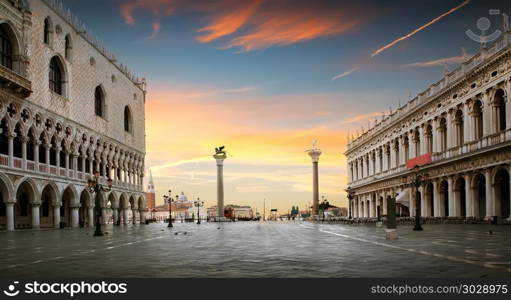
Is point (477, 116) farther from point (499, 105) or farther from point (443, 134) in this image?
point (443, 134)

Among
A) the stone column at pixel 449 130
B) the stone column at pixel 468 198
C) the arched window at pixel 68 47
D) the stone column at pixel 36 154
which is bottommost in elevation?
the stone column at pixel 468 198

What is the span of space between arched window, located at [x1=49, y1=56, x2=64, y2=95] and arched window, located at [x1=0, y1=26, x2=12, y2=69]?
7406 millimetres

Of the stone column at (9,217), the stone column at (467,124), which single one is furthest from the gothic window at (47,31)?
the stone column at (467,124)

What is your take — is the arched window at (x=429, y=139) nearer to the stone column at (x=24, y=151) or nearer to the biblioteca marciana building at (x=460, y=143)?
the biblioteca marciana building at (x=460, y=143)

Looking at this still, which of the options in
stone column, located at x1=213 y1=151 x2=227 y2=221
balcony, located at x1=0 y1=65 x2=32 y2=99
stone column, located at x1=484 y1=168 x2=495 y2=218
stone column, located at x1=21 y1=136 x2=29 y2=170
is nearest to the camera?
balcony, located at x1=0 y1=65 x2=32 y2=99

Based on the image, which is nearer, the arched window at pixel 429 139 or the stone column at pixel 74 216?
the stone column at pixel 74 216

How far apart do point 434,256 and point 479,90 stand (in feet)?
110

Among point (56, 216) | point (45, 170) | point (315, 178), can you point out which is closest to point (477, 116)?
point (45, 170)

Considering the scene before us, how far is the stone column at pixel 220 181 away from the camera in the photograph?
97.2 metres

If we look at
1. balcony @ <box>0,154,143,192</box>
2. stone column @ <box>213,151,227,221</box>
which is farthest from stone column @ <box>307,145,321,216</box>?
balcony @ <box>0,154,143,192</box>

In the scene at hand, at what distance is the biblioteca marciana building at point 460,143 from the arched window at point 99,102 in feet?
114

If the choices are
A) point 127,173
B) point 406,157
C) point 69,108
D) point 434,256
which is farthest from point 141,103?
point 434,256

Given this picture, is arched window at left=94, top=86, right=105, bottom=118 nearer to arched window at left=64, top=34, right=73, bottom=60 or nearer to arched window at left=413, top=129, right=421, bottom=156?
arched window at left=64, top=34, right=73, bottom=60

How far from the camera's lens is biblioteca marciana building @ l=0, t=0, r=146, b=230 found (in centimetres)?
4244
